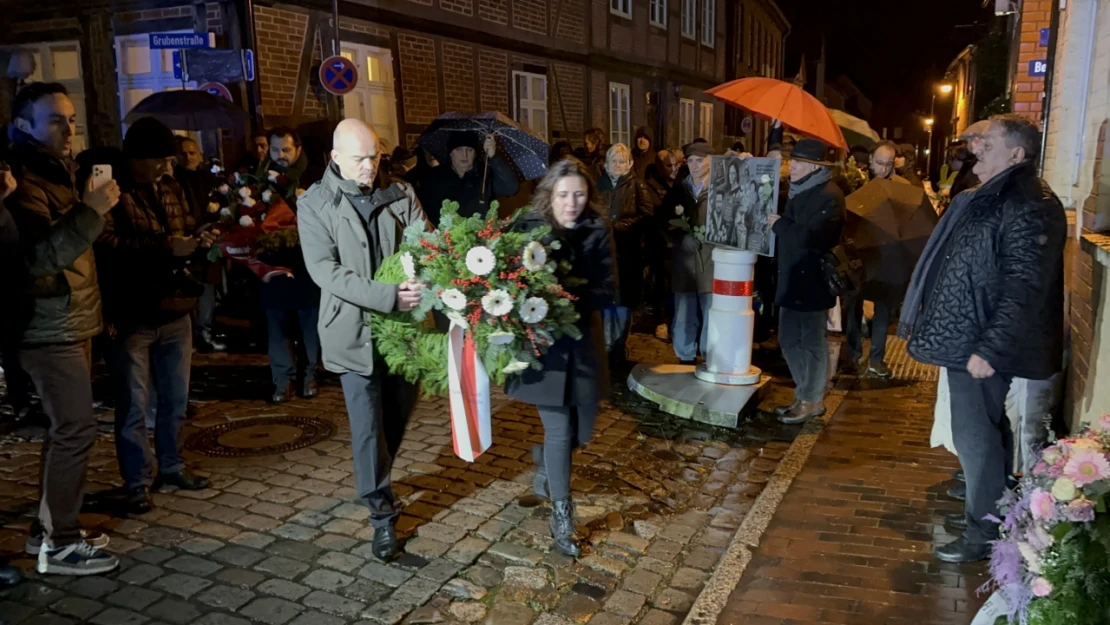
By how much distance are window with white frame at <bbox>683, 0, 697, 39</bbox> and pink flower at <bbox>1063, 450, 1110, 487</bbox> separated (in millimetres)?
23688

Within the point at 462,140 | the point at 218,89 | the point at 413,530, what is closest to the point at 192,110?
the point at 218,89

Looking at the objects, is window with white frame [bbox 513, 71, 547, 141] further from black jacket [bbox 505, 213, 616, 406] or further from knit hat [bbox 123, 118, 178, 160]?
black jacket [bbox 505, 213, 616, 406]

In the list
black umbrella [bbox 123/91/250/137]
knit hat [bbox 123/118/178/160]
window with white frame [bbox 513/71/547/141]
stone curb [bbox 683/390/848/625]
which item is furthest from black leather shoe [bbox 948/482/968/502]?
window with white frame [bbox 513/71/547/141]

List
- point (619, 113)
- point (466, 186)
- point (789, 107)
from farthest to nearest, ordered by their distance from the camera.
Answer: point (619, 113) < point (466, 186) < point (789, 107)

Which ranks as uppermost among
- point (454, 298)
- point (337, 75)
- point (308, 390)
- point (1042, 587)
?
point (337, 75)

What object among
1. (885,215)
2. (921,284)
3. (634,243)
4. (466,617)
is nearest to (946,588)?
(921,284)

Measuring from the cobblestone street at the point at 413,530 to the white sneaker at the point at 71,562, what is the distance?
47mm

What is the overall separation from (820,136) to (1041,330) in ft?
8.78

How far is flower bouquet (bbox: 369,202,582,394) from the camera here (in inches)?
144

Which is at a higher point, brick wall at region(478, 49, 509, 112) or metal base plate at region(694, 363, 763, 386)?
brick wall at region(478, 49, 509, 112)

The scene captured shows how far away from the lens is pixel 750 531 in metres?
4.48

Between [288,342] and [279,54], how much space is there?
205 inches

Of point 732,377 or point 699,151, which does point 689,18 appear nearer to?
point 699,151

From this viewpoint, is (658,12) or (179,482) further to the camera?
(658,12)
